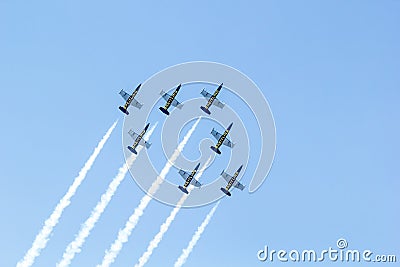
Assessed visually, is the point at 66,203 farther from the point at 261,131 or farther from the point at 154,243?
the point at 261,131

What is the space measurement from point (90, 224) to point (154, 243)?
726 inches

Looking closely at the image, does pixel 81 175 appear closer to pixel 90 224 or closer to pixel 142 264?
pixel 90 224

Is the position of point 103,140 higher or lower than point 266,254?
higher

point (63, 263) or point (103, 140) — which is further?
point (103, 140)

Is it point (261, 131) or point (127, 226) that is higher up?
point (261, 131)

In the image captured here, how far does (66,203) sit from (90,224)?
8453 millimetres

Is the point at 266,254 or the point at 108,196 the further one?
the point at 108,196

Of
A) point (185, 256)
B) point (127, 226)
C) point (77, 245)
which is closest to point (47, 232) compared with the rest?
point (77, 245)

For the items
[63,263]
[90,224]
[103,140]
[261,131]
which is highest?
[261,131]

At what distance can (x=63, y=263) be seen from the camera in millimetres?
186500

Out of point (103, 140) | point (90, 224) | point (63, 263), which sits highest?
point (103, 140)

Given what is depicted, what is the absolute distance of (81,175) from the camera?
647 feet

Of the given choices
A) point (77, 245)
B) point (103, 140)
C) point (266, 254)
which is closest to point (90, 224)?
point (77, 245)

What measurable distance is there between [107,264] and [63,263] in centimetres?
1155
